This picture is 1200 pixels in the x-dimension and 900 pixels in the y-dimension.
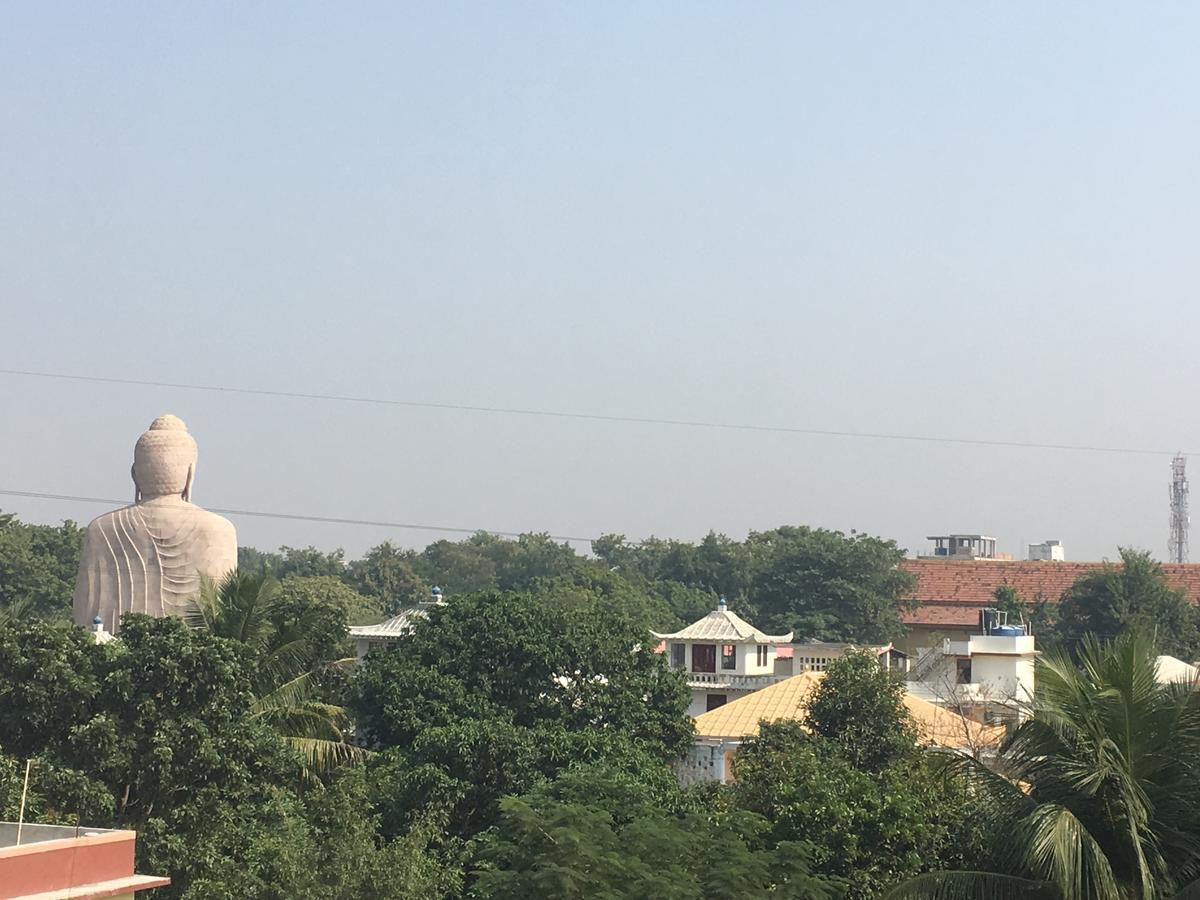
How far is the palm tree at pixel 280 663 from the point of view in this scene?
84.5 feet

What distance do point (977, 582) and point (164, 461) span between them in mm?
44619

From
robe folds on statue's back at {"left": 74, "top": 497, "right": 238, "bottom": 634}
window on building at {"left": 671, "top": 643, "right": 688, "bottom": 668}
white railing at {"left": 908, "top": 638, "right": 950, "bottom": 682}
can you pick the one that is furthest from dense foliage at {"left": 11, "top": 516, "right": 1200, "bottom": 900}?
white railing at {"left": 908, "top": 638, "right": 950, "bottom": 682}

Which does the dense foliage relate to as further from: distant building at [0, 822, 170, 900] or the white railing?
the white railing

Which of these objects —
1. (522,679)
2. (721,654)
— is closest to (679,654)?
(721,654)

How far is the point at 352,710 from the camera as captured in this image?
28469 mm

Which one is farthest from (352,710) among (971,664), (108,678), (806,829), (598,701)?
(971,664)

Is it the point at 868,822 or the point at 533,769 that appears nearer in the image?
the point at 868,822

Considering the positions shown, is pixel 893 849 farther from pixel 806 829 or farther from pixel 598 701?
pixel 598 701

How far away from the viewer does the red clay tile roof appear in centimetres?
7181

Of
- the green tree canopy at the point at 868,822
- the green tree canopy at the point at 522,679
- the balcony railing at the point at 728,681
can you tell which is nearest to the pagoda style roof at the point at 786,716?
the green tree canopy at the point at 522,679

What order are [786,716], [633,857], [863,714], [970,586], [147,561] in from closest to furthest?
[633,857], [863,714], [786,716], [147,561], [970,586]

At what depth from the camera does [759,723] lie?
2778 cm

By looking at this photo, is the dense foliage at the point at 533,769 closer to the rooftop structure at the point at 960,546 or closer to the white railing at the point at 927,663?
the white railing at the point at 927,663

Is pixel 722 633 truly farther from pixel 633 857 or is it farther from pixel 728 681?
pixel 633 857
